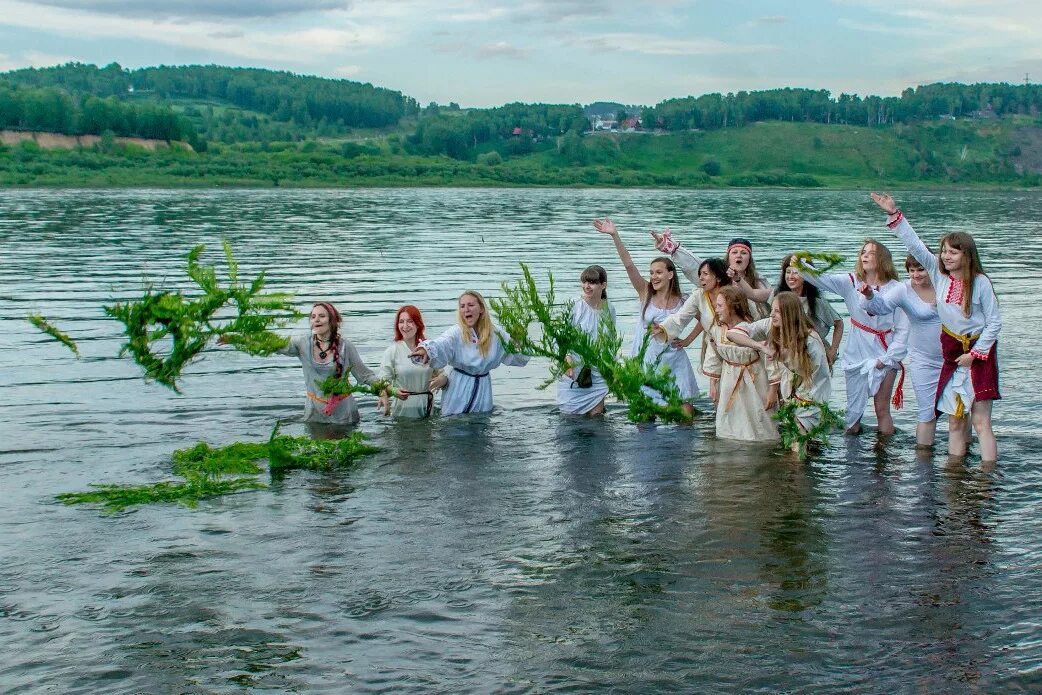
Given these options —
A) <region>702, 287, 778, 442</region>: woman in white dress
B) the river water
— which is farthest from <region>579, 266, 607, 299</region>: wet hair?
the river water

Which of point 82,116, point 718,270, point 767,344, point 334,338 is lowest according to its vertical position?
point 334,338

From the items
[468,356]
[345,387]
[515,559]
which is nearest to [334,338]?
[345,387]

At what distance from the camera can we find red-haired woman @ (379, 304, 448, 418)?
13.8 m

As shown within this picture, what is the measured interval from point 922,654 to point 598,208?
331ft

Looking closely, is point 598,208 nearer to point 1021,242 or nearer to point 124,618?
point 1021,242

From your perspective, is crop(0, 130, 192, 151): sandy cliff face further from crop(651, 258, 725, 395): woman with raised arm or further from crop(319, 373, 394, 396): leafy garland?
crop(651, 258, 725, 395): woman with raised arm

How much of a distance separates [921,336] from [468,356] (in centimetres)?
540

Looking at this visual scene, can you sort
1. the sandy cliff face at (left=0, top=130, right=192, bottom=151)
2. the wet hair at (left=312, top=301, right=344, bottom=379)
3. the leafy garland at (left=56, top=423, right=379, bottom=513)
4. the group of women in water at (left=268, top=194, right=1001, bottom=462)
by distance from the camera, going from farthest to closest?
the sandy cliff face at (left=0, top=130, right=192, bottom=151)
the wet hair at (left=312, top=301, right=344, bottom=379)
the group of women in water at (left=268, top=194, right=1001, bottom=462)
the leafy garland at (left=56, top=423, right=379, bottom=513)

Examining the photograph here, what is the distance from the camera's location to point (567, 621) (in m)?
7.92

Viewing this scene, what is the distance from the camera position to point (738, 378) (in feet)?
41.6

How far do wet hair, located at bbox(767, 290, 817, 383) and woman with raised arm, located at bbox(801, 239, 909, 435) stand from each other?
25.9 inches

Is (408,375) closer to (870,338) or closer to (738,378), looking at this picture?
(738,378)

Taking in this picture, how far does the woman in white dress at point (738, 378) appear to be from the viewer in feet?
40.9

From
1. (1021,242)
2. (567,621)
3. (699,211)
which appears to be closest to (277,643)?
(567,621)
